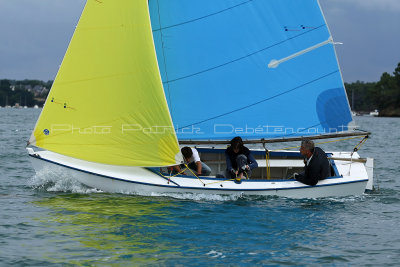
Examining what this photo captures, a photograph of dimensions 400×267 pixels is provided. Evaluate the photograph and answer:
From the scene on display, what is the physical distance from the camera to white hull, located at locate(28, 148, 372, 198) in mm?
12570

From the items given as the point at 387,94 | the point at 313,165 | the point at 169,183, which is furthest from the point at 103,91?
the point at 387,94

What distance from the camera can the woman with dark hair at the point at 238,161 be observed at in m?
13.1

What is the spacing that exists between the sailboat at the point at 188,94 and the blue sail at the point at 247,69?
0.02 meters

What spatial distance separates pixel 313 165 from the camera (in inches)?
498

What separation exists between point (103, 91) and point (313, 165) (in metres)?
4.46

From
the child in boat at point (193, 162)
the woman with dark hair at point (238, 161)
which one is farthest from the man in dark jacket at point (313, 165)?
the child in boat at point (193, 162)

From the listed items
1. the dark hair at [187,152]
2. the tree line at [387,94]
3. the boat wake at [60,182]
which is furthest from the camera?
the tree line at [387,94]

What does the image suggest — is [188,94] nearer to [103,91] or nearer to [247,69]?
[247,69]

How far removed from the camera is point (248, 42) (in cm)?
1398

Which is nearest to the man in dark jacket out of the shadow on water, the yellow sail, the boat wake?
the shadow on water

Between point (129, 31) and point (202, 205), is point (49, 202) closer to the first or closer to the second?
point (202, 205)

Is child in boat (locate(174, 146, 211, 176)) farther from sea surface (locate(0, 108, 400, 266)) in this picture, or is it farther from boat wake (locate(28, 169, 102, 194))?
boat wake (locate(28, 169, 102, 194))

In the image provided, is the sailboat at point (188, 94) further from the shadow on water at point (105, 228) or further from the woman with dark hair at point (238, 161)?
the shadow on water at point (105, 228)

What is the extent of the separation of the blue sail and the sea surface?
2014mm
